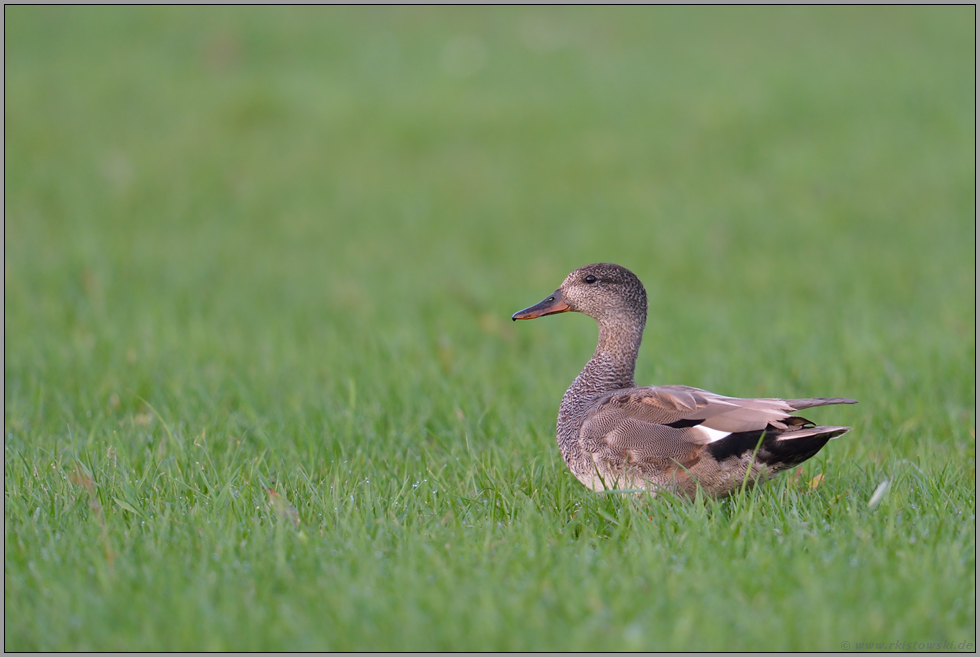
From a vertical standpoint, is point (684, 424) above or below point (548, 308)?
below

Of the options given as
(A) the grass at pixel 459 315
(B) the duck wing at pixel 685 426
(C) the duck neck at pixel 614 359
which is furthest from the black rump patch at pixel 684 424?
(C) the duck neck at pixel 614 359

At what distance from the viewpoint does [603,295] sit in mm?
3490

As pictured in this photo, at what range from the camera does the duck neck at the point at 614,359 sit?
138 inches

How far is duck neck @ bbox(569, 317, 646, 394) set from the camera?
351 centimetres

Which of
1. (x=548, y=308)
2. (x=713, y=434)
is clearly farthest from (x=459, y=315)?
(x=713, y=434)

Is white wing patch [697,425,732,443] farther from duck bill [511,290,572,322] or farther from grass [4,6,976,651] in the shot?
duck bill [511,290,572,322]

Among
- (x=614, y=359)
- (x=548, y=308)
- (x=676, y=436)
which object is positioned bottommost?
(x=676, y=436)

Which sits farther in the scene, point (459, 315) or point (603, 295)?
point (459, 315)

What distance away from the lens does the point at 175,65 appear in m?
12.5

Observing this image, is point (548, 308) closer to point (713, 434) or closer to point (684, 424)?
point (684, 424)

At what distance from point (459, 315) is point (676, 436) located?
3688 millimetres

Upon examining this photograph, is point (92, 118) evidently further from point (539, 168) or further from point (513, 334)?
point (513, 334)

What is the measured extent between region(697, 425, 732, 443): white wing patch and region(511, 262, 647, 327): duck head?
680 millimetres

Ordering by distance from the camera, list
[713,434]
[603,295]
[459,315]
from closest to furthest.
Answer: [713,434]
[603,295]
[459,315]
